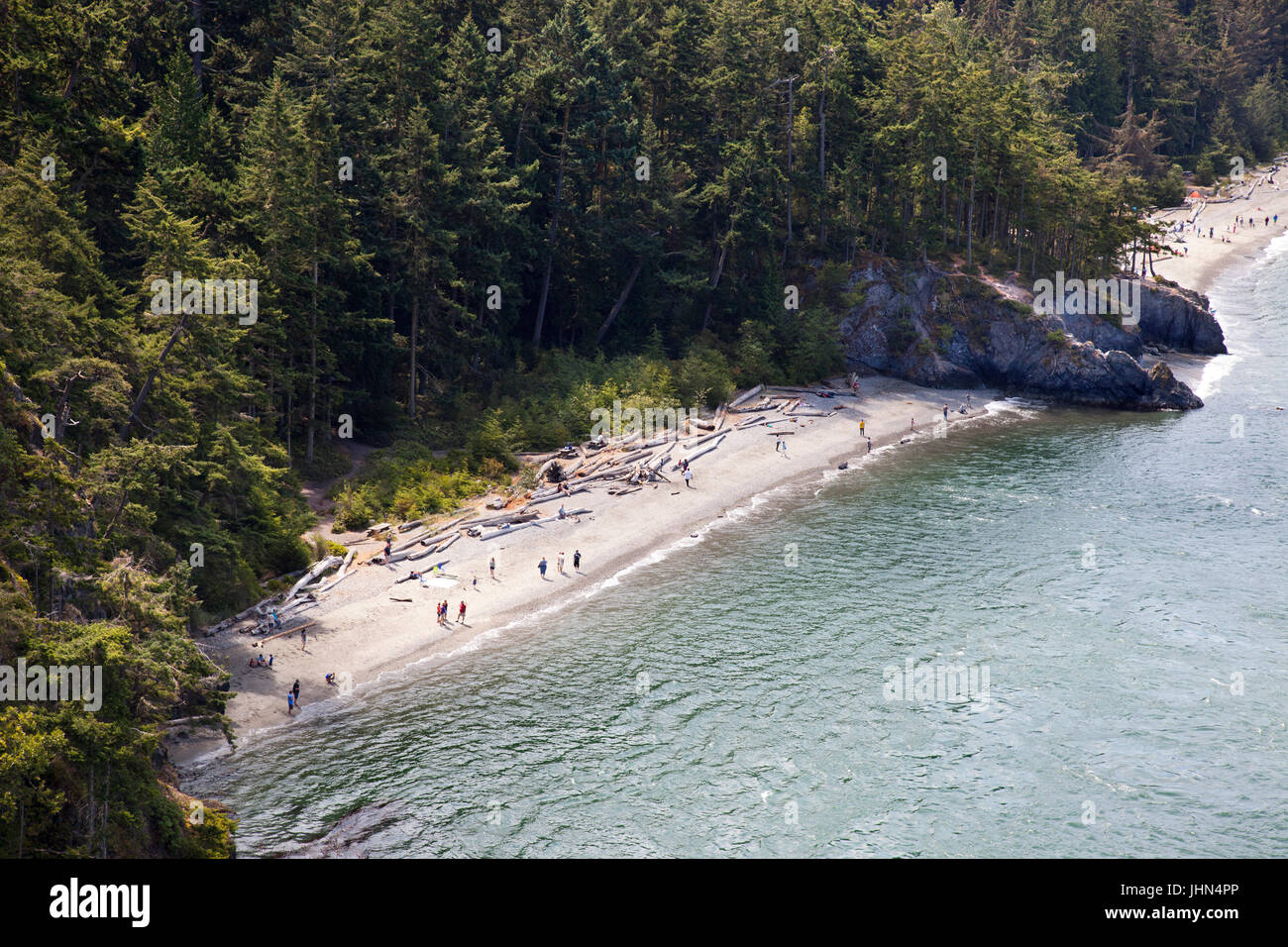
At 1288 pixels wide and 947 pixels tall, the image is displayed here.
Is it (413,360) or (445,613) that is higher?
(413,360)

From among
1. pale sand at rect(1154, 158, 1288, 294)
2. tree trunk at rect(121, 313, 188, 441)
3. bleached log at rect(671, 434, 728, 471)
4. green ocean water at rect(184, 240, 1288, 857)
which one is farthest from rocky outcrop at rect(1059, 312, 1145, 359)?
tree trunk at rect(121, 313, 188, 441)

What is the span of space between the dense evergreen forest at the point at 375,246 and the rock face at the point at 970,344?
3.76 metres

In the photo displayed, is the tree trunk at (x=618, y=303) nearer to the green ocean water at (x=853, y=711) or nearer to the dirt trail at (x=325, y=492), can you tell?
the dirt trail at (x=325, y=492)

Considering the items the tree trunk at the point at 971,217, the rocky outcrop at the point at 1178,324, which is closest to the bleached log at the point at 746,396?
the tree trunk at the point at 971,217

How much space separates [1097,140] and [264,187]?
4961 inches

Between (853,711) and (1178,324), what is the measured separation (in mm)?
75044

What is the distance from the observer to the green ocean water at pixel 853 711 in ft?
101

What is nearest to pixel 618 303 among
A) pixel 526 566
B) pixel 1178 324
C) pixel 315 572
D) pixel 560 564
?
pixel 560 564

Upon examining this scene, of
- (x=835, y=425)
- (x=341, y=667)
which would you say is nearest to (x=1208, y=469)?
(x=835, y=425)

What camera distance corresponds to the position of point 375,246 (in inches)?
2349

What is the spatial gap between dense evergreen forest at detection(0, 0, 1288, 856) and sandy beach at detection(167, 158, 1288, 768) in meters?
2.57

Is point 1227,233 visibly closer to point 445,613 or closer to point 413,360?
point 413,360

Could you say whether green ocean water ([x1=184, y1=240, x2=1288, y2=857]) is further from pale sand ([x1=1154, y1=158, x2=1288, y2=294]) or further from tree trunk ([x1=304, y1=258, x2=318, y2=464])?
pale sand ([x1=1154, y1=158, x2=1288, y2=294])

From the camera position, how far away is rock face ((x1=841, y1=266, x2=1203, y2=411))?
80.8 metres
